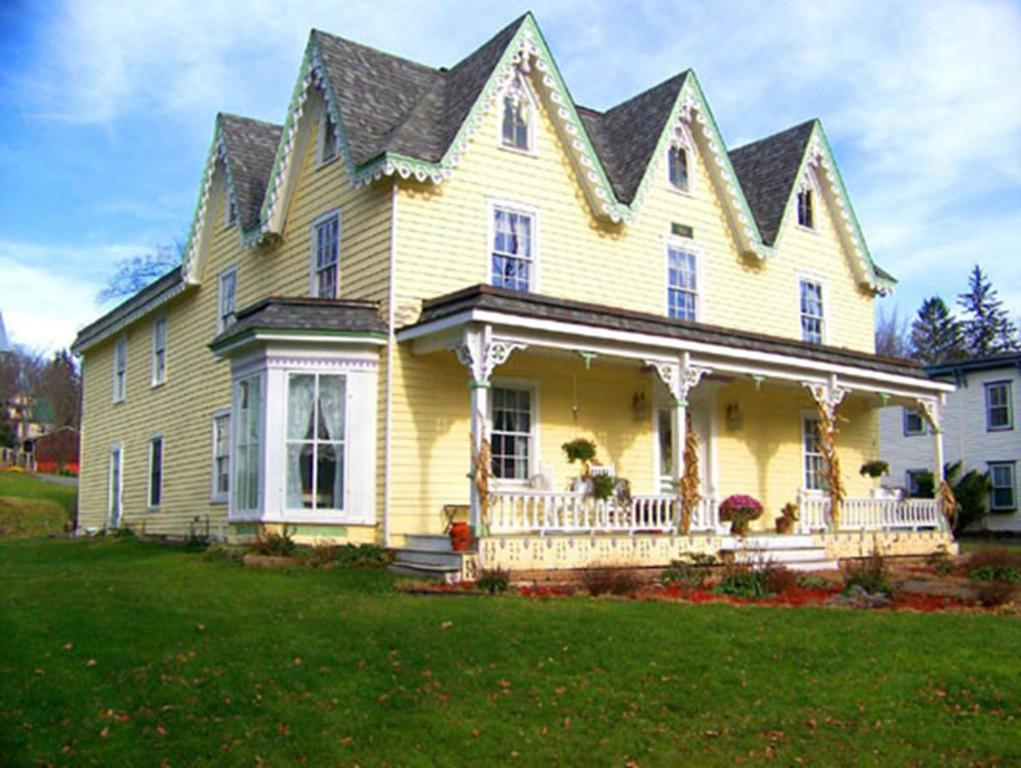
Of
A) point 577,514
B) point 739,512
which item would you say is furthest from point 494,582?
point 739,512

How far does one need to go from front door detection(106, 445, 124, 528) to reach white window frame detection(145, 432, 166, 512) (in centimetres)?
232

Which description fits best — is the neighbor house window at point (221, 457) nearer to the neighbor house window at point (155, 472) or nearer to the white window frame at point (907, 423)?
the neighbor house window at point (155, 472)

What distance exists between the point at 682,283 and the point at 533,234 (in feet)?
13.6

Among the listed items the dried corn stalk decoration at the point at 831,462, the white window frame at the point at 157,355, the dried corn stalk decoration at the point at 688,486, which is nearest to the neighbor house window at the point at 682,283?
the dried corn stalk decoration at the point at 831,462

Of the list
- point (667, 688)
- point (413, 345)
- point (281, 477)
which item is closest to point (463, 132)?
point (413, 345)

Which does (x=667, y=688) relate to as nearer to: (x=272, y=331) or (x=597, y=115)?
(x=272, y=331)

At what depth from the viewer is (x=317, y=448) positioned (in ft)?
59.2

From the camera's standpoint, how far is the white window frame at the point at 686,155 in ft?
75.0

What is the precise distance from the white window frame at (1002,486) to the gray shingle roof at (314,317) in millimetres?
28702

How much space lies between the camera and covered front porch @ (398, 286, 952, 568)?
16.4m

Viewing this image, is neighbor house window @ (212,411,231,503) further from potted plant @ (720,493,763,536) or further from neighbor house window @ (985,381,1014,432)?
neighbor house window @ (985,381,1014,432)

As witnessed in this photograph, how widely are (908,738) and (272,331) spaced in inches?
481

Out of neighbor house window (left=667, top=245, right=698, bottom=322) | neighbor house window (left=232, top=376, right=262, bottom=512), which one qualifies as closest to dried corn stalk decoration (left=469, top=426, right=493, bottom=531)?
neighbor house window (left=232, top=376, right=262, bottom=512)

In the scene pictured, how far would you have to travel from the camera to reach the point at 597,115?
2498 centimetres
